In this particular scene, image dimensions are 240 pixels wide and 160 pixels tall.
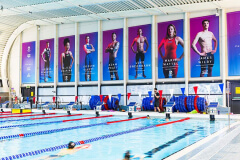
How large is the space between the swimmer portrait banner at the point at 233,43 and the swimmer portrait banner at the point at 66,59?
33.5 ft

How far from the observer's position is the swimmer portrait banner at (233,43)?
588 inches

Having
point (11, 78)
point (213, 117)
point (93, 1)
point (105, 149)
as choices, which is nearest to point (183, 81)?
point (213, 117)

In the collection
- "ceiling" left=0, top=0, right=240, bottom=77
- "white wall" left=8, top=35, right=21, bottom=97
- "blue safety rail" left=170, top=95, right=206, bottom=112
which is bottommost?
"blue safety rail" left=170, top=95, right=206, bottom=112

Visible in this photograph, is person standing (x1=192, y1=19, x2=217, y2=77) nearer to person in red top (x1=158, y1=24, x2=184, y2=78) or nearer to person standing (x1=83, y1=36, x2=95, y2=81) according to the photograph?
person in red top (x1=158, y1=24, x2=184, y2=78)

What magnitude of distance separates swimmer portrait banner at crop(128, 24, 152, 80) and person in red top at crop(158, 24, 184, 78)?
0.94 meters

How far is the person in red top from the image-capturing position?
16656 millimetres

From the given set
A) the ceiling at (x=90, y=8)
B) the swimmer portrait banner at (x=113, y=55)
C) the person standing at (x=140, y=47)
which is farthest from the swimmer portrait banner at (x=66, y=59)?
the person standing at (x=140, y=47)

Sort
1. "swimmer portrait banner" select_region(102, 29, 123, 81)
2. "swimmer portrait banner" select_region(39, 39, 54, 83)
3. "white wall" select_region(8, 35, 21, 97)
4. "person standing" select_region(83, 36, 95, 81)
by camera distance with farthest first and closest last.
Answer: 1. "white wall" select_region(8, 35, 21, 97)
2. "swimmer portrait banner" select_region(39, 39, 54, 83)
3. "person standing" select_region(83, 36, 95, 81)
4. "swimmer portrait banner" select_region(102, 29, 123, 81)

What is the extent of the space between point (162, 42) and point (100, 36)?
171 inches

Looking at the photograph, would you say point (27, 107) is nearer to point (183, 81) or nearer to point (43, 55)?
point (43, 55)

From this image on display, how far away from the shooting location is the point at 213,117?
11.3 meters

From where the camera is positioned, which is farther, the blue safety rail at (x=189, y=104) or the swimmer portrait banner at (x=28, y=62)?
the swimmer portrait banner at (x=28, y=62)

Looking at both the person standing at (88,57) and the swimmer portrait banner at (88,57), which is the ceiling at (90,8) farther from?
the person standing at (88,57)

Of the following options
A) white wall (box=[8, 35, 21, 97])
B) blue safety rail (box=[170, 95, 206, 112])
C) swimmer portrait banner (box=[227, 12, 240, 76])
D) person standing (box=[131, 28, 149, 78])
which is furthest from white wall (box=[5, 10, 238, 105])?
blue safety rail (box=[170, 95, 206, 112])
